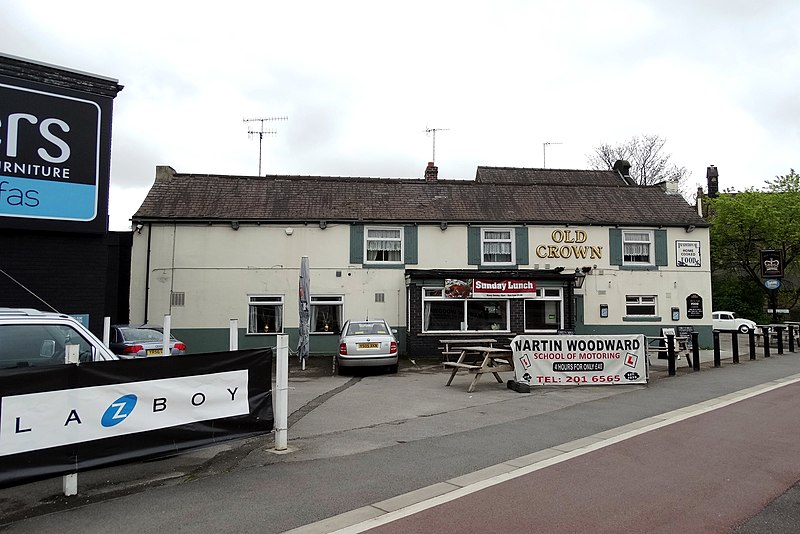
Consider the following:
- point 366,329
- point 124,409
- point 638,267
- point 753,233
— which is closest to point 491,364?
point 366,329

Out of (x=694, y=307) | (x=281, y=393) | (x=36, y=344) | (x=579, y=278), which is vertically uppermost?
(x=579, y=278)

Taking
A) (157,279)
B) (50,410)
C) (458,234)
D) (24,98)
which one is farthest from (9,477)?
(458,234)

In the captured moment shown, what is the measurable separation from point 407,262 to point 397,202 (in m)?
2.79

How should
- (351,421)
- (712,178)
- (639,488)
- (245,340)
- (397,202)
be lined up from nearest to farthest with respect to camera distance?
(639,488) → (351,421) → (245,340) → (397,202) → (712,178)

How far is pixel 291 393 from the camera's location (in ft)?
42.3

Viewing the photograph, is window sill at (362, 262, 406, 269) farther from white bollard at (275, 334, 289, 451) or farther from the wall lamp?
white bollard at (275, 334, 289, 451)

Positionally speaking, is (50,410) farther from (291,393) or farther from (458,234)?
(458,234)

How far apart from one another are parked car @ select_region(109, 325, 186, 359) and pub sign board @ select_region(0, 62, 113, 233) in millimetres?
4569

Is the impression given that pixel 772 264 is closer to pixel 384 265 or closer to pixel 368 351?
pixel 384 265

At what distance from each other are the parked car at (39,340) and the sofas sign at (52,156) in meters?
3.66

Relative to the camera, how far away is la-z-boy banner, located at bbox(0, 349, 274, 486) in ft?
17.9

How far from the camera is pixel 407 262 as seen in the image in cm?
2269

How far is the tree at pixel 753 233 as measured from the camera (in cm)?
3675

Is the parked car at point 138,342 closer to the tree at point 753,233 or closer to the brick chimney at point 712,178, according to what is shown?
the tree at point 753,233
